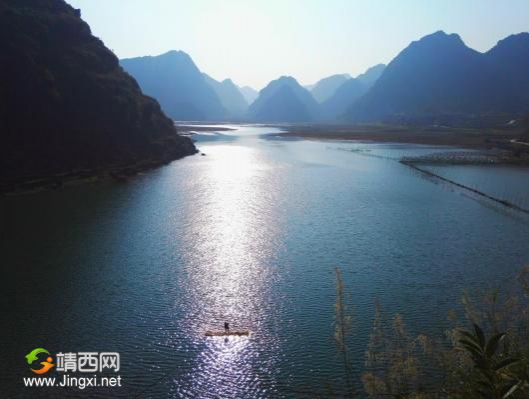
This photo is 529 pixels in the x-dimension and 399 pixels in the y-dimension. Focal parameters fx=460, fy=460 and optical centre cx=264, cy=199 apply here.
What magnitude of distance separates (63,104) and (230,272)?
80216mm

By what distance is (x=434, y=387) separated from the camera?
909 inches

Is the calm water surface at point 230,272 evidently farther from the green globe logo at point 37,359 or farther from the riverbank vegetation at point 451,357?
the riverbank vegetation at point 451,357

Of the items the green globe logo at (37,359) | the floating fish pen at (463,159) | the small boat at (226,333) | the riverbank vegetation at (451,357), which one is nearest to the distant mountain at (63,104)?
the green globe logo at (37,359)

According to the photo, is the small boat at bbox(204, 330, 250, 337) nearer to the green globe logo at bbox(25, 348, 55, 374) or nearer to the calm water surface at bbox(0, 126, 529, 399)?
the calm water surface at bbox(0, 126, 529, 399)

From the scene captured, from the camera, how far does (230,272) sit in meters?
41.9

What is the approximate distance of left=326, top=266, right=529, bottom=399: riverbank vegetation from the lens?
32.8ft

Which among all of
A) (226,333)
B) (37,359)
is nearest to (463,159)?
(226,333)

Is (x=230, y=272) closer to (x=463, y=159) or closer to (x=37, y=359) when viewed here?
(x=37, y=359)

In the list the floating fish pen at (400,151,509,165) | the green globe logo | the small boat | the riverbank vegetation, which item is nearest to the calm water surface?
the green globe logo

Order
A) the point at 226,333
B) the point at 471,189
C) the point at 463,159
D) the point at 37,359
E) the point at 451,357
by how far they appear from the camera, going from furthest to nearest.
Answer: the point at 463,159 < the point at 471,189 < the point at 226,333 < the point at 37,359 < the point at 451,357

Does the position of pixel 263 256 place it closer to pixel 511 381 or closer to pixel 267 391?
pixel 267 391

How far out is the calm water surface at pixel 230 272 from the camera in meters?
26.5

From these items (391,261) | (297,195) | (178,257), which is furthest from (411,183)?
(178,257)

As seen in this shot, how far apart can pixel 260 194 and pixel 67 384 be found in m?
59.8
